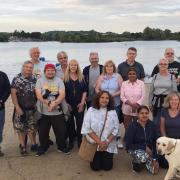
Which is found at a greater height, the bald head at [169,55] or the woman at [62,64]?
the bald head at [169,55]

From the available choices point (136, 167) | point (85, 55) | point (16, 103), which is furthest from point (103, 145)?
point (85, 55)

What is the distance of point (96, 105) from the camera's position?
609 centimetres

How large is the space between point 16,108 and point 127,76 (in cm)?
200

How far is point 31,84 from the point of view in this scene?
6.59 metres

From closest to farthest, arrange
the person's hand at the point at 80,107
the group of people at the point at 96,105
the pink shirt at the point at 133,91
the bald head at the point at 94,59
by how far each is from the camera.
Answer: the group of people at the point at 96,105 → the pink shirt at the point at 133,91 → the person's hand at the point at 80,107 → the bald head at the point at 94,59

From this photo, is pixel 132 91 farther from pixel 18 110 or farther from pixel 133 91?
pixel 18 110

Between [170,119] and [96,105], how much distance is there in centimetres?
114

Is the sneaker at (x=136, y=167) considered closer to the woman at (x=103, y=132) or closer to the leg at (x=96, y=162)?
the woman at (x=103, y=132)

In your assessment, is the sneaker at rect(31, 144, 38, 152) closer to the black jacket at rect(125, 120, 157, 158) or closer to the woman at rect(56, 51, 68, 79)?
the woman at rect(56, 51, 68, 79)

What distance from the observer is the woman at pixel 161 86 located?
6.64 metres

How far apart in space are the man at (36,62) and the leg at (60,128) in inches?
33.2

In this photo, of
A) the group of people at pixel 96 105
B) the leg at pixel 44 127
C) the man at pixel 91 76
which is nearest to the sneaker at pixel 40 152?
the group of people at pixel 96 105

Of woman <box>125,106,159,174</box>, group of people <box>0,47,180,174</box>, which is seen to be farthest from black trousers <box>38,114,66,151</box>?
woman <box>125,106,159,174</box>

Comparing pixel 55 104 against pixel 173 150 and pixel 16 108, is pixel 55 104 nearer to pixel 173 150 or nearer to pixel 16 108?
pixel 16 108
